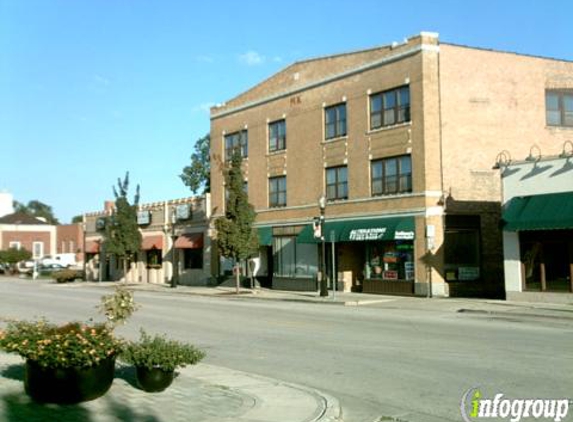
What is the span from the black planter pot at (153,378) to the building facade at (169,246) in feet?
114

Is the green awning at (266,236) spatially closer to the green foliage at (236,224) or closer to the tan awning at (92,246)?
the green foliage at (236,224)

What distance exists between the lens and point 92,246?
60.7 m

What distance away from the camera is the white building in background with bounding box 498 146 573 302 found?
2442 cm

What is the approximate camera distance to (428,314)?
877 inches

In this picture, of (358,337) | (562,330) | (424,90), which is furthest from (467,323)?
(424,90)

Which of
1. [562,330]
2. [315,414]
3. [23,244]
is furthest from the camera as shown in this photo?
[23,244]

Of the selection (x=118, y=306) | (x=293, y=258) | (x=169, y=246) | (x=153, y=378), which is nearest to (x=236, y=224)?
(x=293, y=258)

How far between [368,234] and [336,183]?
14.8 ft

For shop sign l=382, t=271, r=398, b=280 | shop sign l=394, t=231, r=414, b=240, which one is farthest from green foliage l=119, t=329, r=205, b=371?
shop sign l=382, t=271, r=398, b=280

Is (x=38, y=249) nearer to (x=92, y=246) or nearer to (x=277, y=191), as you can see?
(x=92, y=246)

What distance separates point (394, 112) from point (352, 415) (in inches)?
997

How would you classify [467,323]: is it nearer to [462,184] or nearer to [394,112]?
[462,184]

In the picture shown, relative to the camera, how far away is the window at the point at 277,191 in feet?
128

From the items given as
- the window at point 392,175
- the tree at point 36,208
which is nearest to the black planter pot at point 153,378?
the window at point 392,175
